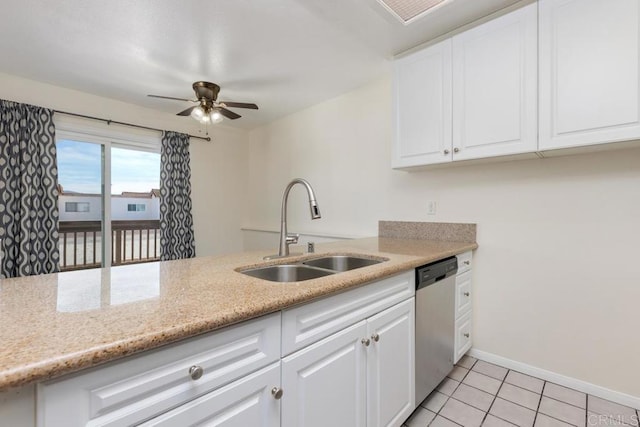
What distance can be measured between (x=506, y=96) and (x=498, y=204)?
2.41 feet

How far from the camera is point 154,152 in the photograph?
3635 mm

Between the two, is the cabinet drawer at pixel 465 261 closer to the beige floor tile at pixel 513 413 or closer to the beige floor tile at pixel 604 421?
the beige floor tile at pixel 513 413

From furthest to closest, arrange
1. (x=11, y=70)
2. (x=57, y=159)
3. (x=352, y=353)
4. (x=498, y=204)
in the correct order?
1. (x=57, y=159)
2. (x=11, y=70)
3. (x=498, y=204)
4. (x=352, y=353)

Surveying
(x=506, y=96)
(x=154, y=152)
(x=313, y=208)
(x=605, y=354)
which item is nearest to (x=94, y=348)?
(x=313, y=208)

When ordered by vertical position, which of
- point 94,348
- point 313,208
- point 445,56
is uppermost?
point 445,56

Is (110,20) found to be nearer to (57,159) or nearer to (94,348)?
(57,159)

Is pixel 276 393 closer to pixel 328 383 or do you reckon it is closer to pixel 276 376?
pixel 276 376

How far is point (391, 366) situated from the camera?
133cm

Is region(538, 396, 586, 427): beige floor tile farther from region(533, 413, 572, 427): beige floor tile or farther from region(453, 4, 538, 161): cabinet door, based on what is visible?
region(453, 4, 538, 161): cabinet door

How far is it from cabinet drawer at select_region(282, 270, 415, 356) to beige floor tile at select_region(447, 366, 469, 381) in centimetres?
93

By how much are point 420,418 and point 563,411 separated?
0.78 meters

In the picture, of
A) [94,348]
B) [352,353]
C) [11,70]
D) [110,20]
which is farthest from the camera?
[11,70]

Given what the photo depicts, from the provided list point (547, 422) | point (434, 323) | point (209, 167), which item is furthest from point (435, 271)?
point (209, 167)

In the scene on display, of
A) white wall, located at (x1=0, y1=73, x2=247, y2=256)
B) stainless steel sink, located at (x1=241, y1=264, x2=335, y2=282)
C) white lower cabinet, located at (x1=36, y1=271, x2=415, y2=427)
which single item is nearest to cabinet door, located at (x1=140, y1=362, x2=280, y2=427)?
white lower cabinet, located at (x1=36, y1=271, x2=415, y2=427)
